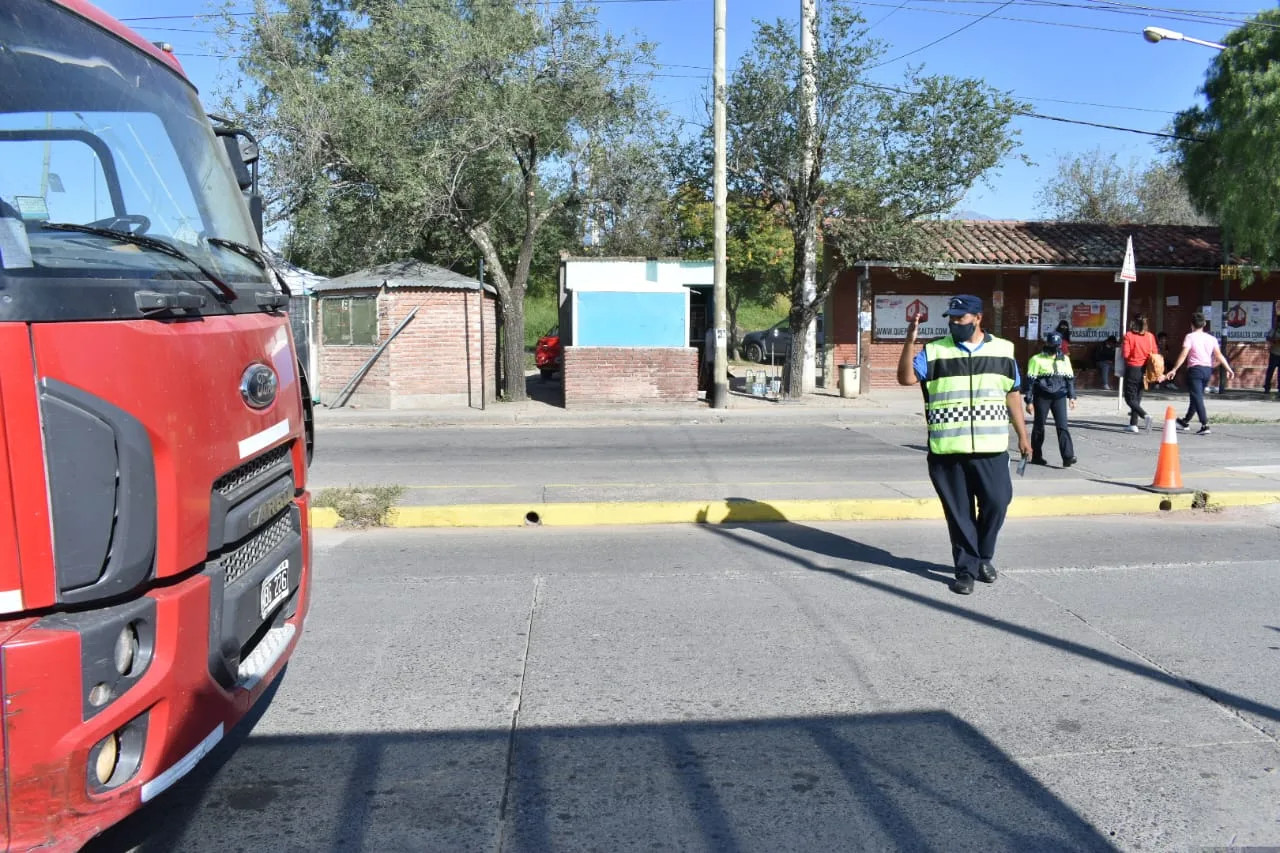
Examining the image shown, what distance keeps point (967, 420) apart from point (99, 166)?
4.72m

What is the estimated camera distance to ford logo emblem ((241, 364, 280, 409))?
308cm

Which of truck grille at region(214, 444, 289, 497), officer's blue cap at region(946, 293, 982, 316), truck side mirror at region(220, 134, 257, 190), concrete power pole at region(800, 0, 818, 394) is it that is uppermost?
concrete power pole at region(800, 0, 818, 394)

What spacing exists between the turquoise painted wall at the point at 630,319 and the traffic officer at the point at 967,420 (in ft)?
42.9

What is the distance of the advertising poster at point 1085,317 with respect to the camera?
23703 mm

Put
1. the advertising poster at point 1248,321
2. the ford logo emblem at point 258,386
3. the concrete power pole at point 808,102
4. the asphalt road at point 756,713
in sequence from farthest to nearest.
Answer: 1. the advertising poster at point 1248,321
2. the concrete power pole at point 808,102
3. the asphalt road at point 756,713
4. the ford logo emblem at point 258,386

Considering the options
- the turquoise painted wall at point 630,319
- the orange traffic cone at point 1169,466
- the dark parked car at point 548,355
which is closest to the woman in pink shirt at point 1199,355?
the orange traffic cone at point 1169,466

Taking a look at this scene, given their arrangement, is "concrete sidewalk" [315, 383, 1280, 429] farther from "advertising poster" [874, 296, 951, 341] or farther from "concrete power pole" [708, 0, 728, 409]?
"advertising poster" [874, 296, 951, 341]

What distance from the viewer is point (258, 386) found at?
3.16 m

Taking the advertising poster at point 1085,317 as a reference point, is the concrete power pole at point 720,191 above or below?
above

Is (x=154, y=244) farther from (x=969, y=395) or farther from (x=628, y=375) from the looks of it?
(x=628, y=375)

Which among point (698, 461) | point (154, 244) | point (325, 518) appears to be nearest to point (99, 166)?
point (154, 244)

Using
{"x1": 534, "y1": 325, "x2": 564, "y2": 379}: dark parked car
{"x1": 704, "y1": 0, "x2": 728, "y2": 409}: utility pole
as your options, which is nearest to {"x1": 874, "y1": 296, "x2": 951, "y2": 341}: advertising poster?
{"x1": 704, "y1": 0, "x2": 728, "y2": 409}: utility pole

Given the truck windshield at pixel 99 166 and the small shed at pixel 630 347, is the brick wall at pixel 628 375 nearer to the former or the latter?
the small shed at pixel 630 347

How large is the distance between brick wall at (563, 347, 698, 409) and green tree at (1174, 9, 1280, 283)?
11.5m
